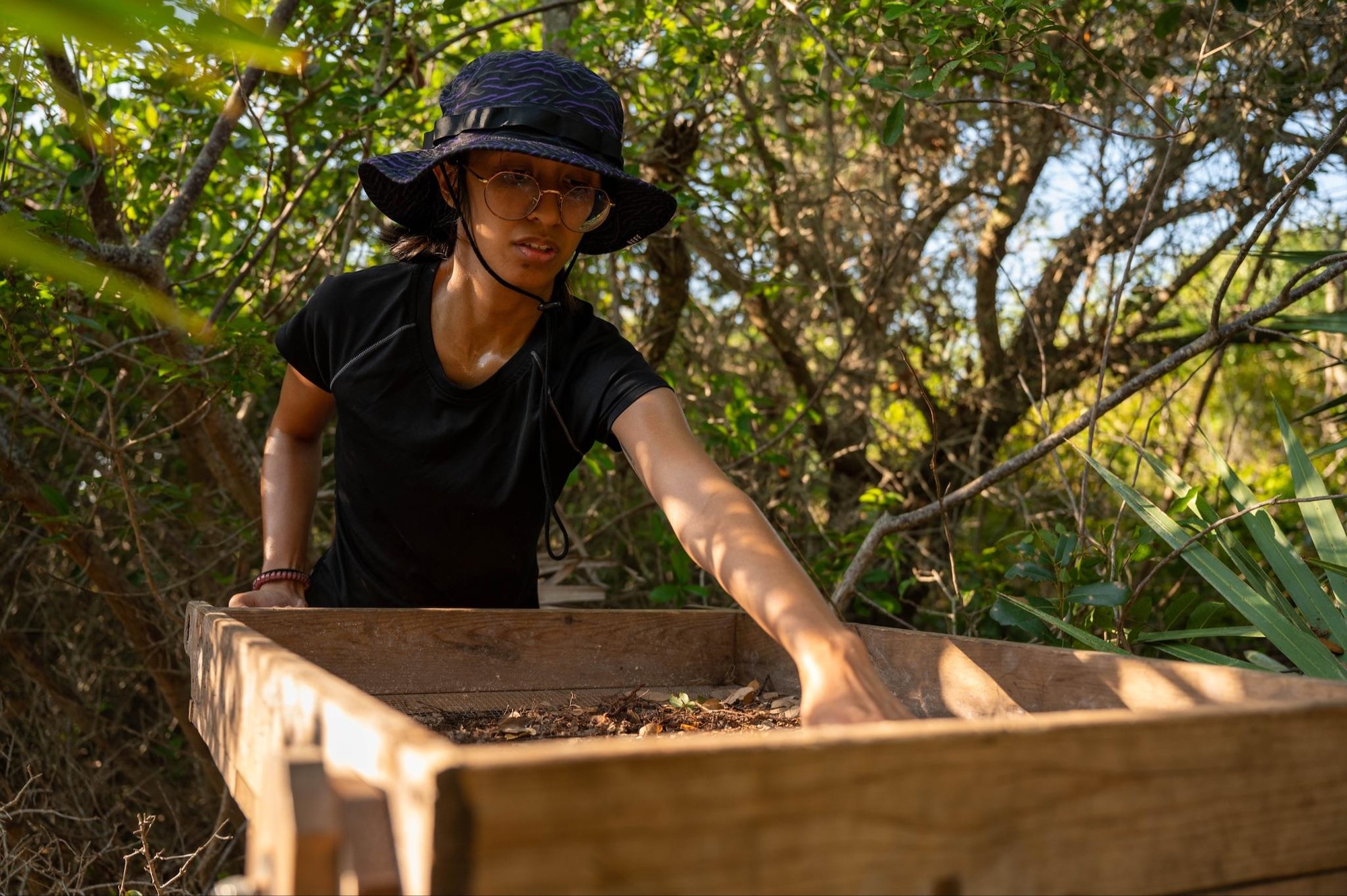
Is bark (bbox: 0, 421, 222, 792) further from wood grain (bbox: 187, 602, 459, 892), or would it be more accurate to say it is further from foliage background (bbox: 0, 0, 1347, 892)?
wood grain (bbox: 187, 602, 459, 892)

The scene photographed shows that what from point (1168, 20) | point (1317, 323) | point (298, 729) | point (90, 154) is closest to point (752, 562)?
point (298, 729)

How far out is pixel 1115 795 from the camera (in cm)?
98

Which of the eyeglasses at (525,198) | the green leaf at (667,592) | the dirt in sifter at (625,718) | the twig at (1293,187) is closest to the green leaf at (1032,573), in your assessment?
the twig at (1293,187)

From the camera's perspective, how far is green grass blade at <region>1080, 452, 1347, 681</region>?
6.63 ft

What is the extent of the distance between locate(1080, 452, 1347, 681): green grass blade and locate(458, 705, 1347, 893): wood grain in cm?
104

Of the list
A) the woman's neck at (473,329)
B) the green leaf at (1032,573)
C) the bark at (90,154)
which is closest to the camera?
the woman's neck at (473,329)

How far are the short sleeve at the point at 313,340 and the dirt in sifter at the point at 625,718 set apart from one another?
79 cm

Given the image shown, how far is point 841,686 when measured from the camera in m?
1.26

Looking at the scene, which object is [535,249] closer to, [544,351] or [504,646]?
[544,351]

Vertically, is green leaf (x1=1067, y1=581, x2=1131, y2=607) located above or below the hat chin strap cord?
below

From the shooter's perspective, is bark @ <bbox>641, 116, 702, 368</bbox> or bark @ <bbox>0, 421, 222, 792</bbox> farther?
bark @ <bbox>641, 116, 702, 368</bbox>

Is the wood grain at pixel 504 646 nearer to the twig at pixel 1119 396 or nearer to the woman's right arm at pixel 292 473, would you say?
the woman's right arm at pixel 292 473

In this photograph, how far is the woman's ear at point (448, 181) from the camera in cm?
213

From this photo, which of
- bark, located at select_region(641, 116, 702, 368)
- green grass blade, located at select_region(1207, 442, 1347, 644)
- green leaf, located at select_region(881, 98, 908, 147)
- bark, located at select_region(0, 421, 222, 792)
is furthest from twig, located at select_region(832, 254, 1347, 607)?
bark, located at select_region(0, 421, 222, 792)
